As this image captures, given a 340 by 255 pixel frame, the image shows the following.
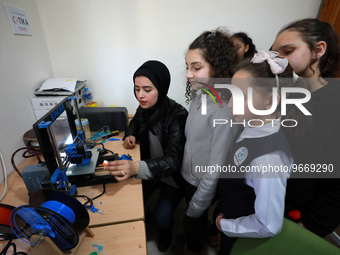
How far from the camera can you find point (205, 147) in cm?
101

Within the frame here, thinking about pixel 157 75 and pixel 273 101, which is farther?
pixel 157 75

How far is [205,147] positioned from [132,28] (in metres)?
1.35

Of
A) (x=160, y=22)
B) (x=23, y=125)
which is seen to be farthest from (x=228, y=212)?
(x=160, y=22)

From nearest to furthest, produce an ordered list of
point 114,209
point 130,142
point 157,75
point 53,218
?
point 53,218, point 114,209, point 157,75, point 130,142

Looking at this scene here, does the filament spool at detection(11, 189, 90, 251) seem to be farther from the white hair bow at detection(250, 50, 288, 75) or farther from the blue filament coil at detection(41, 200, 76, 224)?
the white hair bow at detection(250, 50, 288, 75)

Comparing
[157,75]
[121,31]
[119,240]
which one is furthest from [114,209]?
[121,31]

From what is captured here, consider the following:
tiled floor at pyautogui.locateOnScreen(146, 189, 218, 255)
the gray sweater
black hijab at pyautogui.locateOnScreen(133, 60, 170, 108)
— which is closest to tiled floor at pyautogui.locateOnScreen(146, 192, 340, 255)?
tiled floor at pyautogui.locateOnScreen(146, 189, 218, 255)

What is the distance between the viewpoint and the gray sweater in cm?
90

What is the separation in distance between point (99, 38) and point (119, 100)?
0.61 m

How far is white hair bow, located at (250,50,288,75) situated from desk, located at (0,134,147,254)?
0.82 meters

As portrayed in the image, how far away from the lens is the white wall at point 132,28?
A: 1.60 meters

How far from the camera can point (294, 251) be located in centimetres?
61

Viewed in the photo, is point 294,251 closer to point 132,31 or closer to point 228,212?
point 228,212

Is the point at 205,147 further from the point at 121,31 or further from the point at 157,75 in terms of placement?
the point at 121,31
